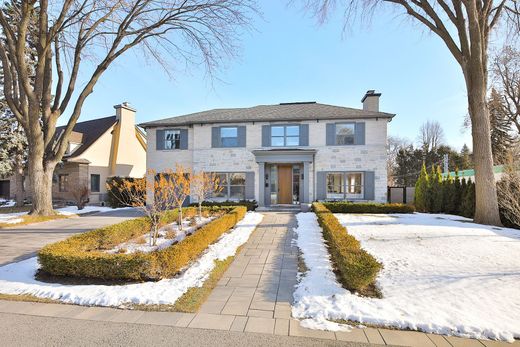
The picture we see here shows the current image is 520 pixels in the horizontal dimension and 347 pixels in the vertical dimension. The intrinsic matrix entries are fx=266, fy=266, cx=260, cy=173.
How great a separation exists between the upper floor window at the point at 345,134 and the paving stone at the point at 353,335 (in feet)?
43.0

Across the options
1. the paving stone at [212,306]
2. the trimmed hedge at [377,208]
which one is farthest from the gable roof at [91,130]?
the paving stone at [212,306]

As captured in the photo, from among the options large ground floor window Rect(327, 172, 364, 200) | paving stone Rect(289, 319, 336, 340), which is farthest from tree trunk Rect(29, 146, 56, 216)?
Answer: large ground floor window Rect(327, 172, 364, 200)

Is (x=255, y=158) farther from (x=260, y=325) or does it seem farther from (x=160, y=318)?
(x=260, y=325)

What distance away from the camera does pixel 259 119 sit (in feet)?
51.8

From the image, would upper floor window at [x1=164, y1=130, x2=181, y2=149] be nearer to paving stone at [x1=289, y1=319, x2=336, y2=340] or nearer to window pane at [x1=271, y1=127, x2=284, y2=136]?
window pane at [x1=271, y1=127, x2=284, y2=136]

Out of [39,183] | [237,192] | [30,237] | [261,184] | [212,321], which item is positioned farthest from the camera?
[237,192]

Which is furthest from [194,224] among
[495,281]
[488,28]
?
[488,28]

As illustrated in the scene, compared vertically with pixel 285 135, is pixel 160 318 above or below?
below

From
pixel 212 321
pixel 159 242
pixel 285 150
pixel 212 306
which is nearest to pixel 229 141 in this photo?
pixel 285 150

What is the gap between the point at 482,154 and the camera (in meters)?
10.0

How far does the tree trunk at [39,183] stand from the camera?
1213cm

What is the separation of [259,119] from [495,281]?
13.0 metres

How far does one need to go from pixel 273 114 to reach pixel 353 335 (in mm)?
14490

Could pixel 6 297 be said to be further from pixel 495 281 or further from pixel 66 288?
pixel 495 281
